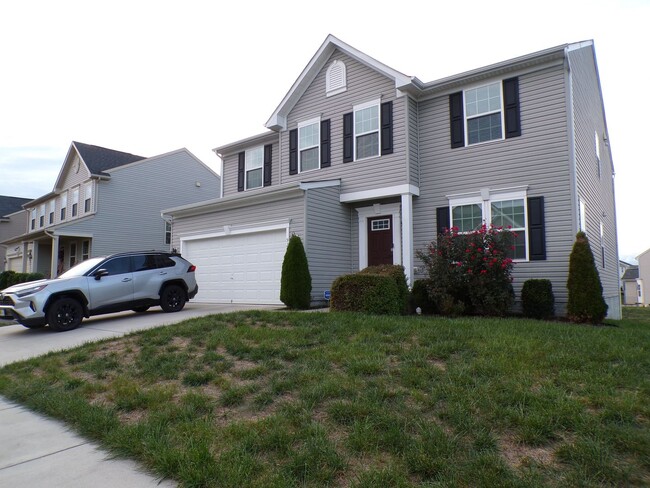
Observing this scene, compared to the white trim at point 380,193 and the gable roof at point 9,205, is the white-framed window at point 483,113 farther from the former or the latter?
the gable roof at point 9,205

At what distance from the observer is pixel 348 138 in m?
13.0

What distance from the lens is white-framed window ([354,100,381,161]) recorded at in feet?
40.9

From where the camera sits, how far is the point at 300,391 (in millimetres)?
4355

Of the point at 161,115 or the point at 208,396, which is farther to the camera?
the point at 161,115

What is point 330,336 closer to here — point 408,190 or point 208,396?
point 208,396

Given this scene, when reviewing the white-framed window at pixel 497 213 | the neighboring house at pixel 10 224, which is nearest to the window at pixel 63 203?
the neighboring house at pixel 10 224

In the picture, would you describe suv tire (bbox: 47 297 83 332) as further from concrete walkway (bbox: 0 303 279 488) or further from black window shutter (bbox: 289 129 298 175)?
black window shutter (bbox: 289 129 298 175)

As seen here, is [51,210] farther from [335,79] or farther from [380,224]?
[380,224]

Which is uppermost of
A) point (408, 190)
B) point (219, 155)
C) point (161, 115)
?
point (161, 115)

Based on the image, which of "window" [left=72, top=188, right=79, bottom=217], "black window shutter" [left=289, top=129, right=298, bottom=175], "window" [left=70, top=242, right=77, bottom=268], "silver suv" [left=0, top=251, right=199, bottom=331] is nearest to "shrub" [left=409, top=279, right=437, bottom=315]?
"silver suv" [left=0, top=251, right=199, bottom=331]

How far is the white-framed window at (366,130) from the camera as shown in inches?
490

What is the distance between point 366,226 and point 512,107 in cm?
490

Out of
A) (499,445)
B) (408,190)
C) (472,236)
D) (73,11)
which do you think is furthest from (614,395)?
(73,11)

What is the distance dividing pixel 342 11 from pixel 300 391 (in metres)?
9.38
